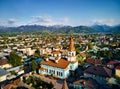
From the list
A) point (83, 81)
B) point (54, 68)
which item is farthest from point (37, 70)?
point (83, 81)

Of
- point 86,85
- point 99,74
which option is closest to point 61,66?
point 99,74

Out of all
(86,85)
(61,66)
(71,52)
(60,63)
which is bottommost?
(86,85)

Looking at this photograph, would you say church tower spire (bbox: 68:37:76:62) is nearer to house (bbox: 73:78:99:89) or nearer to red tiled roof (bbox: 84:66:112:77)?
red tiled roof (bbox: 84:66:112:77)

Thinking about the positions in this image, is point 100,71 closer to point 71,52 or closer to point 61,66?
point 71,52

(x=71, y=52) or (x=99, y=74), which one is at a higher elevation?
(x=71, y=52)

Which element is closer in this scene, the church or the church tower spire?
the church

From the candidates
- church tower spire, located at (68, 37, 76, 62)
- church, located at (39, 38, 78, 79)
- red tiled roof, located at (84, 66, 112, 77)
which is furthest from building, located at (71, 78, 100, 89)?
church tower spire, located at (68, 37, 76, 62)

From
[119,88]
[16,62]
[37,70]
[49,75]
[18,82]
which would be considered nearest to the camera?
[119,88]

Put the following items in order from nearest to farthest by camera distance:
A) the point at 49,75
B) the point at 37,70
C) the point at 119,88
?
1. the point at 119,88
2. the point at 49,75
3. the point at 37,70

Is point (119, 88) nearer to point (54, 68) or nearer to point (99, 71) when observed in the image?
point (99, 71)

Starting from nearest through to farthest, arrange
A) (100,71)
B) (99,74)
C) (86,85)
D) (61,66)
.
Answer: (86,85) → (99,74) → (100,71) → (61,66)

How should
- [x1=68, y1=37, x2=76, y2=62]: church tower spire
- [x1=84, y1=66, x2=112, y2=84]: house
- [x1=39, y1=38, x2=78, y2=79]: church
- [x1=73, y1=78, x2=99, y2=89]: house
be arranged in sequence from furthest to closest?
[x1=68, y1=37, x2=76, y2=62]: church tower spire, [x1=39, y1=38, x2=78, y2=79]: church, [x1=84, y1=66, x2=112, y2=84]: house, [x1=73, y1=78, x2=99, y2=89]: house
